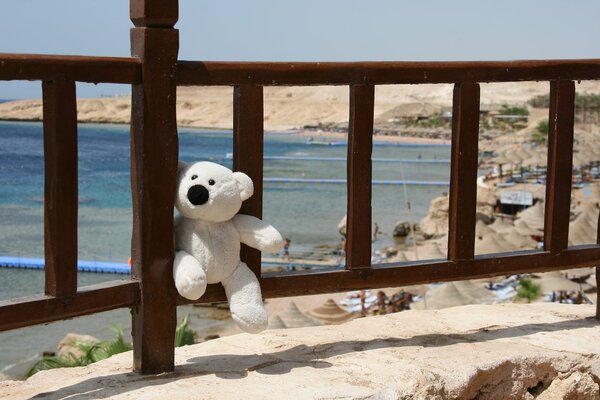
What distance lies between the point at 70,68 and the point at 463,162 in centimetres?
177

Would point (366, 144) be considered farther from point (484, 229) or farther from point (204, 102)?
point (204, 102)

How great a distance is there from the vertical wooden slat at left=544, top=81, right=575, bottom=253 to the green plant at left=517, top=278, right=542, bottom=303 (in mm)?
15163

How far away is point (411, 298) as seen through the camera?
20.0 m

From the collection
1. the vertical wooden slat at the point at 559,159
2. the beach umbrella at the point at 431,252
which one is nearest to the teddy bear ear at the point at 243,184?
the vertical wooden slat at the point at 559,159

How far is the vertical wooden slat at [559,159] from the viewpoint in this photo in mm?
4359

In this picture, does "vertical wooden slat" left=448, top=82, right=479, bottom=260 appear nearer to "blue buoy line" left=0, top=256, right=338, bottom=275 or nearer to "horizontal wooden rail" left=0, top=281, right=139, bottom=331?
"horizontal wooden rail" left=0, top=281, right=139, bottom=331

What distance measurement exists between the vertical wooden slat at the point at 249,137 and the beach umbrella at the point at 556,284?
575 inches

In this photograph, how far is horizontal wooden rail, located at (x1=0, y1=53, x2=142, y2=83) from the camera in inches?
120

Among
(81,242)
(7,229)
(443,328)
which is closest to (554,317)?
(443,328)

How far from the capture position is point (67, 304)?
10.8 ft

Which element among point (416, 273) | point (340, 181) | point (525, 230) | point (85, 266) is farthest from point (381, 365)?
point (340, 181)

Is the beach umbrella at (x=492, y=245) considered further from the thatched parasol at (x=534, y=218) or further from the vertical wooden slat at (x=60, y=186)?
the vertical wooden slat at (x=60, y=186)

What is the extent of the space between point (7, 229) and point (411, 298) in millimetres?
28977

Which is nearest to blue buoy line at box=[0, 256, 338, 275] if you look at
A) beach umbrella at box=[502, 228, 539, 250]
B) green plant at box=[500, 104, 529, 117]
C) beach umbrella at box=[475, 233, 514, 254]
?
beach umbrella at box=[475, 233, 514, 254]
